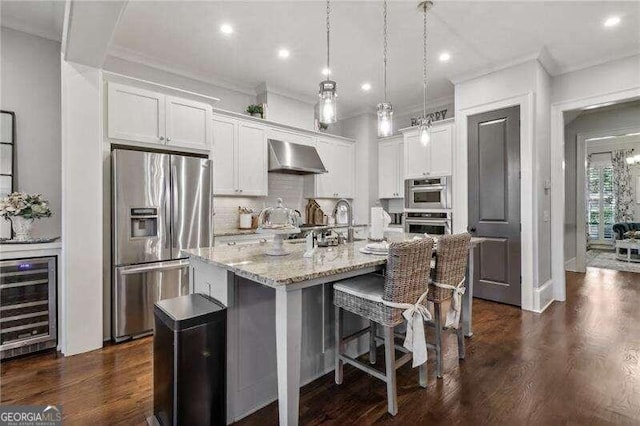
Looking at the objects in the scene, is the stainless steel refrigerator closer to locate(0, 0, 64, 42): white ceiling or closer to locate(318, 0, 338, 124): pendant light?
locate(0, 0, 64, 42): white ceiling

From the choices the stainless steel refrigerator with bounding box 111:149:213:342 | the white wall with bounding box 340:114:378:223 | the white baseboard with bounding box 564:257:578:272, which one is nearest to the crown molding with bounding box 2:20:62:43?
the stainless steel refrigerator with bounding box 111:149:213:342

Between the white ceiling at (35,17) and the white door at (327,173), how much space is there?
3335 mm

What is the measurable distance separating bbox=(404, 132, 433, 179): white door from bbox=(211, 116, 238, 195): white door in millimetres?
2539

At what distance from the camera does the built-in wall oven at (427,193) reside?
4.50 metres

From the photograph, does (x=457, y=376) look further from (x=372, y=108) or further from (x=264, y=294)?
(x=372, y=108)

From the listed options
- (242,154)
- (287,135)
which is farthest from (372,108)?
(242,154)

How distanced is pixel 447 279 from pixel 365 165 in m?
3.67

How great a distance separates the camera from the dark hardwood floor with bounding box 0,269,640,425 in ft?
6.07

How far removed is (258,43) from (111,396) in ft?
10.7

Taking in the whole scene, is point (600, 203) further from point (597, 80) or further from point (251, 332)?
point (251, 332)

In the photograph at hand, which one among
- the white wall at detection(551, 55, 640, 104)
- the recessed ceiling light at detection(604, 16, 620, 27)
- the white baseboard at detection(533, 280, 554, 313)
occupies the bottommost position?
the white baseboard at detection(533, 280, 554, 313)

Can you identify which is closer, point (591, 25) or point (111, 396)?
point (111, 396)

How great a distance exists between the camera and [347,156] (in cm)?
568

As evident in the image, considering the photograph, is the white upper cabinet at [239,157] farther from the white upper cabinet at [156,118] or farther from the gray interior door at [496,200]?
the gray interior door at [496,200]
